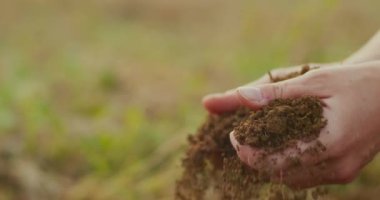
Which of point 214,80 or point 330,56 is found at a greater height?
point 214,80

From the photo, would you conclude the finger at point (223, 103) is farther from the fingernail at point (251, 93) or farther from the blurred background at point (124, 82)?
the blurred background at point (124, 82)

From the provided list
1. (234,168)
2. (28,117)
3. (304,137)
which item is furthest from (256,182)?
(28,117)

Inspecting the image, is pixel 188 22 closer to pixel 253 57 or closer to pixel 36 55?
pixel 36 55

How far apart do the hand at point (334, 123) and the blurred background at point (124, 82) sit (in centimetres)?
98

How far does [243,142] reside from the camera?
1.32 m

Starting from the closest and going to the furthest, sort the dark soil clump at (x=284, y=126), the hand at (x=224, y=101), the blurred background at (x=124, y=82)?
the dark soil clump at (x=284, y=126) → the hand at (x=224, y=101) → the blurred background at (x=124, y=82)

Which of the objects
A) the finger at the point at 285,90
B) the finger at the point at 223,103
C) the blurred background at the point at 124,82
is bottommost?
the finger at the point at 285,90

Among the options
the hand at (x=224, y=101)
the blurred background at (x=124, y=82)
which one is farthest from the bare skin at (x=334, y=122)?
the blurred background at (x=124, y=82)

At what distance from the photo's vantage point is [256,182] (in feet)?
4.60

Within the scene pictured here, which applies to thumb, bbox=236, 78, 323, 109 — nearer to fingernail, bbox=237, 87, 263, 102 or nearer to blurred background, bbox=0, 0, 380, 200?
fingernail, bbox=237, 87, 263, 102

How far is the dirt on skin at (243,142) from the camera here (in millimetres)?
1312

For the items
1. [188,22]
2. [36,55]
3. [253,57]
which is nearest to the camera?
[253,57]

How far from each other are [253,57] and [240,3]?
2.81 m

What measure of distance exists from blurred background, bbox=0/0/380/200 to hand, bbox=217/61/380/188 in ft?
3.22
